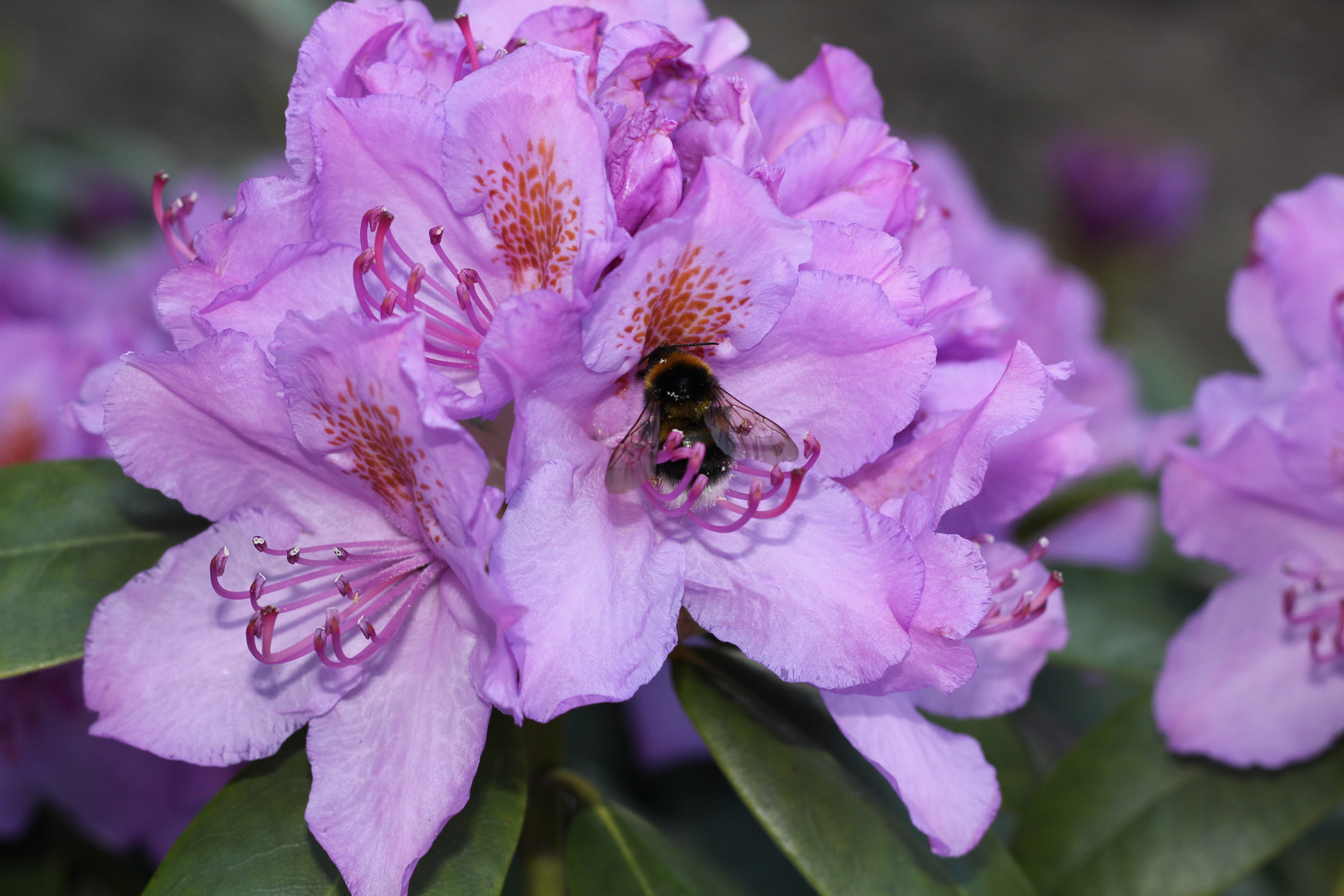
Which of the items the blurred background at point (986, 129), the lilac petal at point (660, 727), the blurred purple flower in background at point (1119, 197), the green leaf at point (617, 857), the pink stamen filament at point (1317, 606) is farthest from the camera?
the blurred purple flower in background at point (1119, 197)

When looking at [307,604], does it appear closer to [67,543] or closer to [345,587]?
[345,587]

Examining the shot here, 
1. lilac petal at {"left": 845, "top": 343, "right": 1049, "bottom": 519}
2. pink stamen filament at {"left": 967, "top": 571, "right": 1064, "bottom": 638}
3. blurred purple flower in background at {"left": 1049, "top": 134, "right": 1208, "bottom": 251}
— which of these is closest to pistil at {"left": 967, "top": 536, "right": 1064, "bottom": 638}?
pink stamen filament at {"left": 967, "top": 571, "right": 1064, "bottom": 638}

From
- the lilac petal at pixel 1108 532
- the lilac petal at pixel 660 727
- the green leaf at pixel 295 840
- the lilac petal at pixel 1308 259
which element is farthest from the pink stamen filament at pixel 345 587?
the lilac petal at pixel 1108 532

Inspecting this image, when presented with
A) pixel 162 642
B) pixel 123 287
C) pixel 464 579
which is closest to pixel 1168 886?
pixel 464 579

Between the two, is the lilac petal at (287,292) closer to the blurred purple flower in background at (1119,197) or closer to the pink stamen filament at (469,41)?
the pink stamen filament at (469,41)

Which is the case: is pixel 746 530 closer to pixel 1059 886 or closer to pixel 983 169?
pixel 1059 886

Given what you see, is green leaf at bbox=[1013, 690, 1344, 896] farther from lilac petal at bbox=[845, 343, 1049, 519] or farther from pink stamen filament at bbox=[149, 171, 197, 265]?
pink stamen filament at bbox=[149, 171, 197, 265]

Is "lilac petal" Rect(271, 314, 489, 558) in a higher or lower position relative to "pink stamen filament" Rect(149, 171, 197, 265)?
higher
